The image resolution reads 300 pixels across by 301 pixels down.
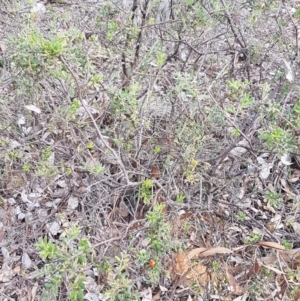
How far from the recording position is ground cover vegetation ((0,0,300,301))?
1.99 m

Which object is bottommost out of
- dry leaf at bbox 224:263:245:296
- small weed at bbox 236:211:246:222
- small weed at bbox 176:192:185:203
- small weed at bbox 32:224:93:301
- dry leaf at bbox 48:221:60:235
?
dry leaf at bbox 224:263:245:296

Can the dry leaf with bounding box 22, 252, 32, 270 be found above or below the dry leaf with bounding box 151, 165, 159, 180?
below

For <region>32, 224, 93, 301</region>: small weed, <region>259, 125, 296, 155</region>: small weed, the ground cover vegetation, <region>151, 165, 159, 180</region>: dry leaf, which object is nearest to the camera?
<region>32, 224, 93, 301</region>: small weed

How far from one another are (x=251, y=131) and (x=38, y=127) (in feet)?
3.46

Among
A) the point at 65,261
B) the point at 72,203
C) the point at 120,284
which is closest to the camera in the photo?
the point at 65,261

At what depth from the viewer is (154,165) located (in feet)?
7.37

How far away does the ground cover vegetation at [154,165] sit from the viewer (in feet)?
6.54

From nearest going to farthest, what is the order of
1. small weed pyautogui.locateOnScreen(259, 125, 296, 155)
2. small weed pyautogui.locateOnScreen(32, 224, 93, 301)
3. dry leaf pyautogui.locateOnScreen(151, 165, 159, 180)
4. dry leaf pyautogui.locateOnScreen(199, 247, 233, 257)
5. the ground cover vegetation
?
small weed pyautogui.locateOnScreen(32, 224, 93, 301), small weed pyautogui.locateOnScreen(259, 125, 296, 155), the ground cover vegetation, dry leaf pyautogui.locateOnScreen(199, 247, 233, 257), dry leaf pyautogui.locateOnScreen(151, 165, 159, 180)

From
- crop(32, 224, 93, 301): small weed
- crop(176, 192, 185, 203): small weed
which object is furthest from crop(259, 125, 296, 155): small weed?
crop(32, 224, 93, 301): small weed

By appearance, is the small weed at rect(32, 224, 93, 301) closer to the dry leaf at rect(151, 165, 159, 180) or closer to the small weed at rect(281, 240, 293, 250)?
the dry leaf at rect(151, 165, 159, 180)

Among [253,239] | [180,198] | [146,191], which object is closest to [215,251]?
[253,239]

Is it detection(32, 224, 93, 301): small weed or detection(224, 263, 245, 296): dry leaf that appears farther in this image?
detection(224, 263, 245, 296): dry leaf

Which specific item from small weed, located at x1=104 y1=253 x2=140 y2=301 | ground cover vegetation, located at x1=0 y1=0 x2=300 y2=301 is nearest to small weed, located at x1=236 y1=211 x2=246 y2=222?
ground cover vegetation, located at x1=0 y1=0 x2=300 y2=301

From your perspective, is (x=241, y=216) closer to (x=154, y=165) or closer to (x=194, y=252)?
(x=194, y=252)
